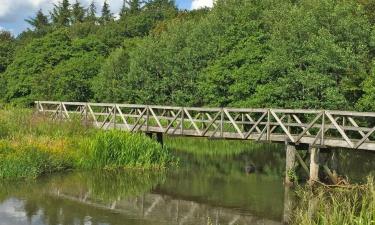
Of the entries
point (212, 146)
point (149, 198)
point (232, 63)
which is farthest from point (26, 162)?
point (232, 63)

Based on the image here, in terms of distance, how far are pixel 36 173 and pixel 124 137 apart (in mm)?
3850

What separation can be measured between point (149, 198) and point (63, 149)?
5.36 metres

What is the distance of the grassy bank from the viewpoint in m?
17.2

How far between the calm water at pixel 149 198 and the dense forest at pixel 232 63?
634 centimetres

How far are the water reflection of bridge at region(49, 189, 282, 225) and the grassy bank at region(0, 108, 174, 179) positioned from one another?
2.51 meters

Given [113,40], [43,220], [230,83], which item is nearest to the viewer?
[43,220]

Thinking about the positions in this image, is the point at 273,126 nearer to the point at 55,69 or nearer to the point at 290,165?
the point at 290,165

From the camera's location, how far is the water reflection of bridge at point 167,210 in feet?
41.2

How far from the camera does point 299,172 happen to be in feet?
65.3

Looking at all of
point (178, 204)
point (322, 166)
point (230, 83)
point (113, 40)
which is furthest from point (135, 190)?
point (113, 40)

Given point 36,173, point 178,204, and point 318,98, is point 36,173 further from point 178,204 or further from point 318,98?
point 318,98

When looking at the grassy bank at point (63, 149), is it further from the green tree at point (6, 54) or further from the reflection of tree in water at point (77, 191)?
the green tree at point (6, 54)

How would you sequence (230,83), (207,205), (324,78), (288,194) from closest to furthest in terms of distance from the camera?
(207,205), (288,194), (324,78), (230,83)

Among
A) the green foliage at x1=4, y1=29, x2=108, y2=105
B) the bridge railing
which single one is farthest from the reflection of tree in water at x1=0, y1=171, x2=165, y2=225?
the green foliage at x1=4, y1=29, x2=108, y2=105
